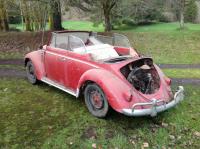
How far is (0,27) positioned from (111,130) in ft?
45.2

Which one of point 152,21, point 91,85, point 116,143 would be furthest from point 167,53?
point 152,21

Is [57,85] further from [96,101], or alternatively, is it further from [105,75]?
[105,75]

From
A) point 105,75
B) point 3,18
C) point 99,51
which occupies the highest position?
point 3,18

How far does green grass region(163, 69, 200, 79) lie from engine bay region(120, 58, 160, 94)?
357 cm

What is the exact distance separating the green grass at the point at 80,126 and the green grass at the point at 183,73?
7.86 ft

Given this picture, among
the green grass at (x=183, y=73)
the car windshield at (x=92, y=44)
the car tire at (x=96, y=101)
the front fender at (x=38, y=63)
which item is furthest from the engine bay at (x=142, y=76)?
the green grass at (x=183, y=73)

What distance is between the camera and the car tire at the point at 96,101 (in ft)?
20.2

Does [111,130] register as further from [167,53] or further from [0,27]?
[0,27]

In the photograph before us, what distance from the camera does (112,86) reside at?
5.91m

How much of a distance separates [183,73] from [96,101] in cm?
488

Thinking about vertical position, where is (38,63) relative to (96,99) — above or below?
above

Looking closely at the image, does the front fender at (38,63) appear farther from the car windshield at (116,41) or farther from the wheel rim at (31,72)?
the car windshield at (116,41)

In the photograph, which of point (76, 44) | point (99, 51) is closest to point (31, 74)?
point (76, 44)

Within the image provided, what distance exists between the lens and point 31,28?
20.4 metres
